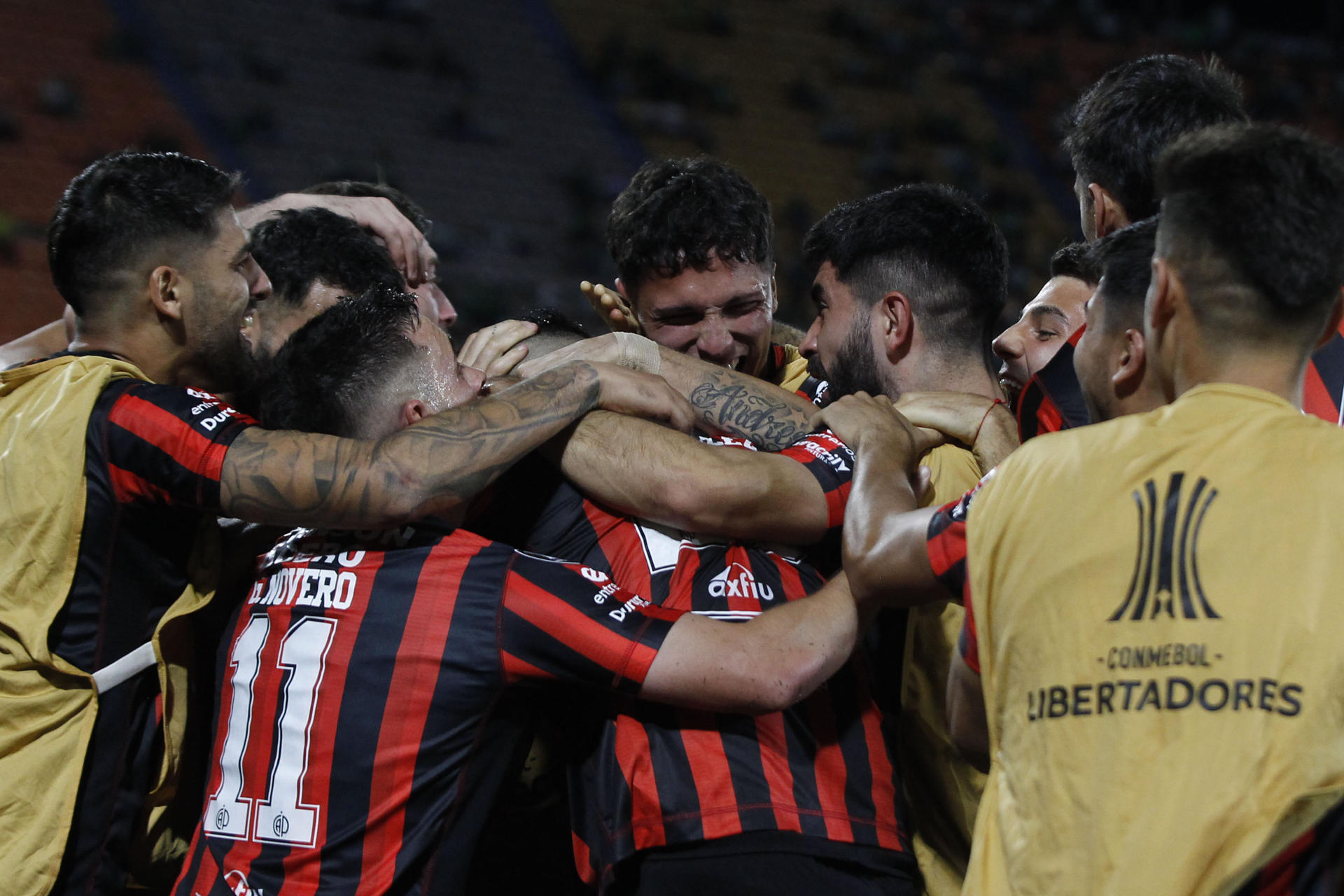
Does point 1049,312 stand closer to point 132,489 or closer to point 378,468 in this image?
point 378,468

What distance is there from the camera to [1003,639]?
2.00 metres

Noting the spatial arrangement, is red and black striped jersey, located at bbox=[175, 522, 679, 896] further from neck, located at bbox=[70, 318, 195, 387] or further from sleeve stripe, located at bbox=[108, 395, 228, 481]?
neck, located at bbox=[70, 318, 195, 387]

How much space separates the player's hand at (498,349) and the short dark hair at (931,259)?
35.2 inches

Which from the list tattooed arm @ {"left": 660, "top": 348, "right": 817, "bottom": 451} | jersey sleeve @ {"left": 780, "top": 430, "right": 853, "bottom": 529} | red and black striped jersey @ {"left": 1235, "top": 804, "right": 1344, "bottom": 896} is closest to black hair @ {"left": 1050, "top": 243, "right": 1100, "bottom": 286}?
tattooed arm @ {"left": 660, "top": 348, "right": 817, "bottom": 451}

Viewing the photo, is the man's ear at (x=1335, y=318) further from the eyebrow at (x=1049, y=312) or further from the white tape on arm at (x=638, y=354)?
the white tape on arm at (x=638, y=354)

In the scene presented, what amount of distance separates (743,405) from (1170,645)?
1.51 m

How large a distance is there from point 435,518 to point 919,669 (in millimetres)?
1175

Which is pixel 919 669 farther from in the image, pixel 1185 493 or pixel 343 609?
pixel 343 609

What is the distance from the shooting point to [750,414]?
315cm

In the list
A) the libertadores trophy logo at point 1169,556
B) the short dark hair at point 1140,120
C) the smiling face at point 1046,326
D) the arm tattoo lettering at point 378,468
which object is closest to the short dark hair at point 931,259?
the smiling face at point 1046,326

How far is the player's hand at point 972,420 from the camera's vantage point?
113 inches

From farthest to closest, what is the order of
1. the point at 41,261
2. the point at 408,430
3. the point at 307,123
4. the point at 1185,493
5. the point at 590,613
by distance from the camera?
the point at 307,123
the point at 41,261
the point at 408,430
the point at 590,613
the point at 1185,493

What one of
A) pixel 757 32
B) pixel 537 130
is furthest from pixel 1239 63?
pixel 537 130

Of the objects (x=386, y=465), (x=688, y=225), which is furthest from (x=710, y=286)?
(x=386, y=465)
